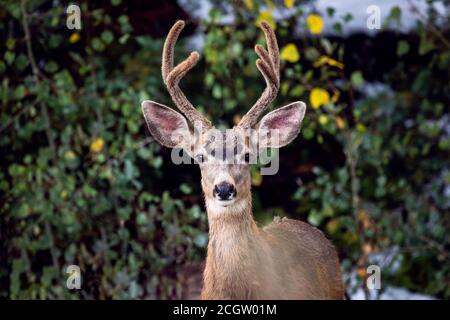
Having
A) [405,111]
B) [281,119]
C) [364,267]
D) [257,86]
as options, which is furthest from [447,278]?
[281,119]

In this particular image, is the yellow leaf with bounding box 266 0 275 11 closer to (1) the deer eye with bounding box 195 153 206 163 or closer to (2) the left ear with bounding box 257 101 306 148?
(2) the left ear with bounding box 257 101 306 148

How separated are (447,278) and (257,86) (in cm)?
202

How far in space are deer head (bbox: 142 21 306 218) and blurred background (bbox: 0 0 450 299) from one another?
153cm

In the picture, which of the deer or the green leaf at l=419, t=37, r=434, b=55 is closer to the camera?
the deer

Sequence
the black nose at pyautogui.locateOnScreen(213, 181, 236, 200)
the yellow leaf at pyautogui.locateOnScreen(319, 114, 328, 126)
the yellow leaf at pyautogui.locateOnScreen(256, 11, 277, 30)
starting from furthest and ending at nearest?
the yellow leaf at pyautogui.locateOnScreen(319, 114, 328, 126)
the yellow leaf at pyautogui.locateOnScreen(256, 11, 277, 30)
the black nose at pyautogui.locateOnScreen(213, 181, 236, 200)

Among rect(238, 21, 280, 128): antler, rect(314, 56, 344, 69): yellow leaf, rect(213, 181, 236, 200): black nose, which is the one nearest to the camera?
rect(213, 181, 236, 200): black nose

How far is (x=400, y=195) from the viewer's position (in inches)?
266

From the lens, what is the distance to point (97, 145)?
547 centimetres

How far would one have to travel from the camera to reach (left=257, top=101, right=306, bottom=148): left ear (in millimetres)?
3711

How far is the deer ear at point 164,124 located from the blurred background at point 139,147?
59.6 inches

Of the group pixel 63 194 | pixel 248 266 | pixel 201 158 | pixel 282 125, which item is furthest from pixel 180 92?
pixel 63 194

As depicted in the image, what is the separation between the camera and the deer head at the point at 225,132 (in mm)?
3477

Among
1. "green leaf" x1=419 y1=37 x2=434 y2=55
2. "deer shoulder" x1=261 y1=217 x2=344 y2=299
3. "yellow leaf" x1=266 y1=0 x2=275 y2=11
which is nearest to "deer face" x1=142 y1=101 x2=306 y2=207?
"deer shoulder" x1=261 y1=217 x2=344 y2=299

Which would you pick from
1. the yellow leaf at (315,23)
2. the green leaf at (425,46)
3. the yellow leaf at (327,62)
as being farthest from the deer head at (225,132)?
the green leaf at (425,46)
